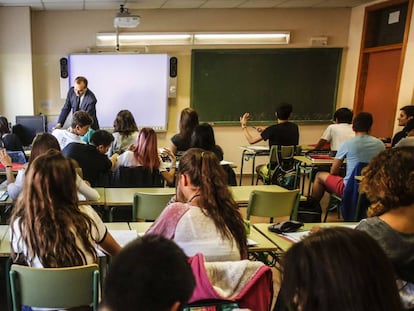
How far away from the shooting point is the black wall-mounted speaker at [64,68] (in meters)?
5.79

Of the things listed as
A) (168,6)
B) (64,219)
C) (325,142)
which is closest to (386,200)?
(64,219)

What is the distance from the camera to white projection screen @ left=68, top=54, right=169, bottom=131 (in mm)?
5879

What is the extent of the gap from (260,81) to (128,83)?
6.81 feet

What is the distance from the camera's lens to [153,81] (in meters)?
6.08

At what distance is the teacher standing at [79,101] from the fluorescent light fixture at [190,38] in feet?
2.97

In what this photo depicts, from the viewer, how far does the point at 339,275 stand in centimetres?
79

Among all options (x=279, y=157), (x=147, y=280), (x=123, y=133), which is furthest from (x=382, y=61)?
(x=147, y=280)

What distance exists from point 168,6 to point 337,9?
8.84 ft

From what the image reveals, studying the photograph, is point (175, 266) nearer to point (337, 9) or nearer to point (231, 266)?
point (231, 266)

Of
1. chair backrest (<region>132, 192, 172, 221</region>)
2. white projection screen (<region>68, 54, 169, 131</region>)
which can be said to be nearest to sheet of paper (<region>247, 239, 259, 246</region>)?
chair backrest (<region>132, 192, 172, 221</region>)

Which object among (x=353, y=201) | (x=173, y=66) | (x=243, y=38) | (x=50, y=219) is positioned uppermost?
(x=243, y=38)

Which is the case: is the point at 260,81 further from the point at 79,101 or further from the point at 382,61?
the point at 79,101

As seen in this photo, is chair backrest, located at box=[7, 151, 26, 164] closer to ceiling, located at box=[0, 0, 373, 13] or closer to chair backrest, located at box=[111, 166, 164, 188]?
chair backrest, located at box=[111, 166, 164, 188]

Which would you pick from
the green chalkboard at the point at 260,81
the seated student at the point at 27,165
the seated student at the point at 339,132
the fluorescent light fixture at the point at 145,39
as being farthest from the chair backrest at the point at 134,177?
the fluorescent light fixture at the point at 145,39
